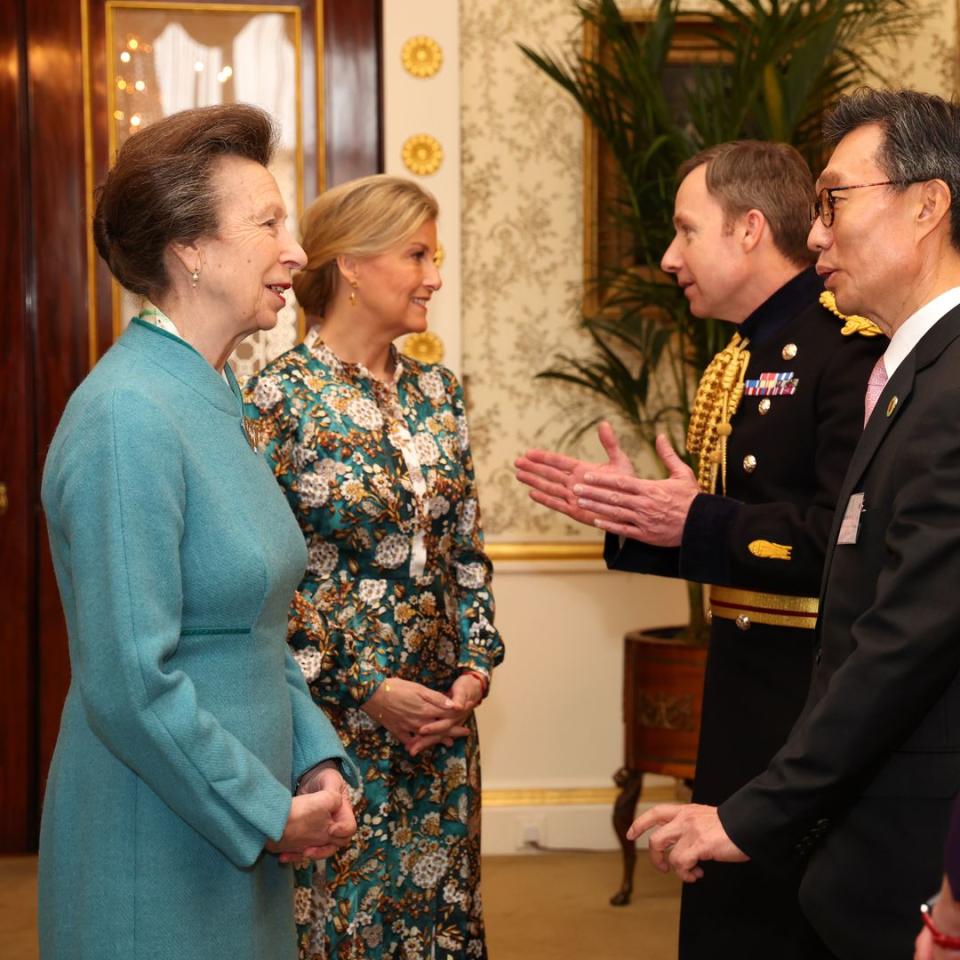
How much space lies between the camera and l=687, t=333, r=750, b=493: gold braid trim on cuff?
8.44 feet

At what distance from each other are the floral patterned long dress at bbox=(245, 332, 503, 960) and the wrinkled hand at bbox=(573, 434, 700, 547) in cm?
40

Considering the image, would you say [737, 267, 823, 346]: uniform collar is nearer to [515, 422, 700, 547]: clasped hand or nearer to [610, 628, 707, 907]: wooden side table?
[515, 422, 700, 547]: clasped hand

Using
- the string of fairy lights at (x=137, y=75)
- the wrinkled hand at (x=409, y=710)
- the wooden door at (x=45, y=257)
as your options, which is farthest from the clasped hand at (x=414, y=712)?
the string of fairy lights at (x=137, y=75)

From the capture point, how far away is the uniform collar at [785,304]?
2.54 m

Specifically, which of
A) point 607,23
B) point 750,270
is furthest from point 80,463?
point 607,23

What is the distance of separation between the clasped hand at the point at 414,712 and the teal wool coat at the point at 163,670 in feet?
2.49

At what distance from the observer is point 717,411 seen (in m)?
2.60

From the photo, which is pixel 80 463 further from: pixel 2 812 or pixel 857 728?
pixel 2 812

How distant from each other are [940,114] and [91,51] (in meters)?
3.40

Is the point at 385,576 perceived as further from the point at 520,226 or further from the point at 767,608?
the point at 520,226

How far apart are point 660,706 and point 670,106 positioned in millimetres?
2016

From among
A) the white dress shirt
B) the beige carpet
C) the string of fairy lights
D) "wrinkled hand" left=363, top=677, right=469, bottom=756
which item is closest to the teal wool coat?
"wrinkled hand" left=363, top=677, right=469, bottom=756

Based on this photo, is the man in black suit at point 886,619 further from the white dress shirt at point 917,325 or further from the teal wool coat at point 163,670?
the teal wool coat at point 163,670

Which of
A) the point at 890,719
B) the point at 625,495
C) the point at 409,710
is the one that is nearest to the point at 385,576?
the point at 409,710
